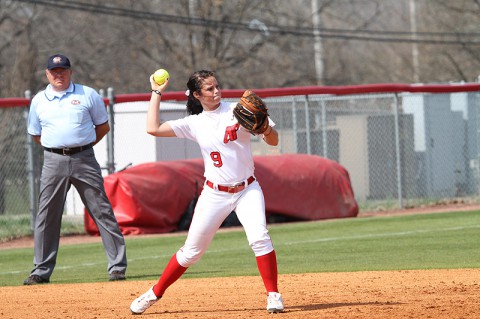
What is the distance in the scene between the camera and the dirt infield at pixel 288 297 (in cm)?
725

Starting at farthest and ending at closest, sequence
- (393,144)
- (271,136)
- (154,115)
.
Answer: (393,144) < (154,115) < (271,136)

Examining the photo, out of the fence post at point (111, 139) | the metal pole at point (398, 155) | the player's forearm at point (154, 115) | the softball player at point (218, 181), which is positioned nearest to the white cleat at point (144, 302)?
the softball player at point (218, 181)

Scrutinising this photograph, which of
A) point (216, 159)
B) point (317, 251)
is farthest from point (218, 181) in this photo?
point (317, 251)

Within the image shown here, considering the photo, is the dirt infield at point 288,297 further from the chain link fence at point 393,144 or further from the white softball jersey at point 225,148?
the chain link fence at point 393,144

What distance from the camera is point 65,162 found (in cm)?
990

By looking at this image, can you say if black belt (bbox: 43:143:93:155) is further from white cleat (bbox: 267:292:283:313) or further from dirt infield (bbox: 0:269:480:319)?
white cleat (bbox: 267:292:283:313)

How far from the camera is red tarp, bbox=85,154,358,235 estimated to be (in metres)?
16.1

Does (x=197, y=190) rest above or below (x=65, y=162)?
below

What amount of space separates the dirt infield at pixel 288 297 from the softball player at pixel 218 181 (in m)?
0.36

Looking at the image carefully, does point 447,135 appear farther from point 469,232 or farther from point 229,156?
point 229,156

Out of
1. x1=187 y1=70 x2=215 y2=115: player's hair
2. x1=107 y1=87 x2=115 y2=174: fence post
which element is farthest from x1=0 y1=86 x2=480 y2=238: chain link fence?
x1=187 y1=70 x2=215 y2=115: player's hair

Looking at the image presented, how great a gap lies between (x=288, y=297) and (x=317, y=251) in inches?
173

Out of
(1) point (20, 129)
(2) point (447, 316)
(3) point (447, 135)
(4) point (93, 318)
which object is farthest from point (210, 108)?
(3) point (447, 135)

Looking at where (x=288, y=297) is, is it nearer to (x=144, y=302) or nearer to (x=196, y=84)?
(x=144, y=302)
